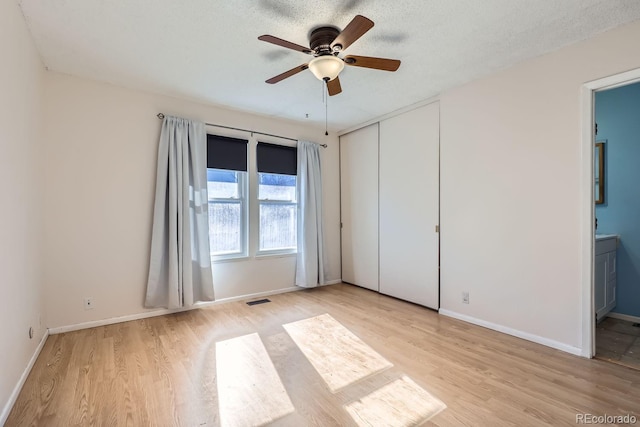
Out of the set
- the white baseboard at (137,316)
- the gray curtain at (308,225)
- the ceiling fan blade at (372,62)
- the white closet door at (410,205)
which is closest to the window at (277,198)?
the gray curtain at (308,225)

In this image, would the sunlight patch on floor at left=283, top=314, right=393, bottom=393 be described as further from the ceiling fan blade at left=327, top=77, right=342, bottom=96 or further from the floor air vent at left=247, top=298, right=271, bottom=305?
the ceiling fan blade at left=327, top=77, right=342, bottom=96

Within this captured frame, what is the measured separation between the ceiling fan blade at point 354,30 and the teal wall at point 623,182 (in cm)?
337

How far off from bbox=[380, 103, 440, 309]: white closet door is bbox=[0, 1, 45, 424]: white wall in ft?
12.1

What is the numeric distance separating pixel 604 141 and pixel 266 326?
434 centimetres

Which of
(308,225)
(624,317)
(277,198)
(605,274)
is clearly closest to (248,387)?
(308,225)

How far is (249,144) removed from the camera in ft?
13.4

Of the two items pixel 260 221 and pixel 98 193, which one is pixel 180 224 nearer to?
pixel 98 193

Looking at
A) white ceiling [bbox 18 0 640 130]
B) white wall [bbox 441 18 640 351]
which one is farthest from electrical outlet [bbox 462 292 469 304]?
white ceiling [bbox 18 0 640 130]

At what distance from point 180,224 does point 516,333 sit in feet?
12.0

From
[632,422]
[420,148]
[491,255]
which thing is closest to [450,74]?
[420,148]

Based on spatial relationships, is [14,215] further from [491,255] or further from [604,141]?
[604,141]

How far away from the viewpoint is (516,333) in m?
2.77

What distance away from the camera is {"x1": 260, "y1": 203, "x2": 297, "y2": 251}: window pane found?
4.27 m

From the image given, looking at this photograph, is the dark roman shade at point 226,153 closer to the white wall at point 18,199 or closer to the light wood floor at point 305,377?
the white wall at point 18,199
